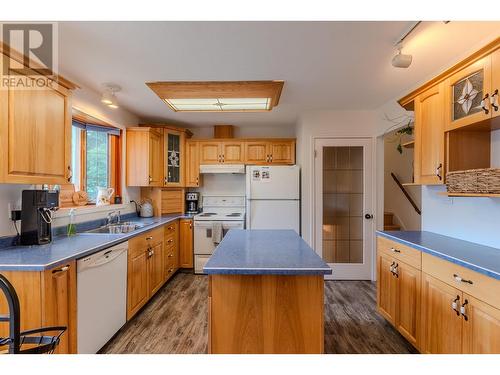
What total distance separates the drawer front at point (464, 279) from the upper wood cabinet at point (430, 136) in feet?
2.24

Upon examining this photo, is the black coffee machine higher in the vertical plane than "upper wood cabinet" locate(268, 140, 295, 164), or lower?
lower

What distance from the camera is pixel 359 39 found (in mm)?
1780

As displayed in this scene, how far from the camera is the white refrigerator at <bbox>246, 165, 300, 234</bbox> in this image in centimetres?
367

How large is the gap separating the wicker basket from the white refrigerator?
2.03m

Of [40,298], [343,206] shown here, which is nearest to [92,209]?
[40,298]

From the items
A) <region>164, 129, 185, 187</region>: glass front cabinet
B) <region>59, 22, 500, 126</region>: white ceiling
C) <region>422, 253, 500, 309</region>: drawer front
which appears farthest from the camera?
<region>164, 129, 185, 187</region>: glass front cabinet

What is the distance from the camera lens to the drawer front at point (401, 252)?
1.84 m

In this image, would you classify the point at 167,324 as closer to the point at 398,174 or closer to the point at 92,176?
the point at 92,176

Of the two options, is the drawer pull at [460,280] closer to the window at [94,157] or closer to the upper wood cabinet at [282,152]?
the upper wood cabinet at [282,152]

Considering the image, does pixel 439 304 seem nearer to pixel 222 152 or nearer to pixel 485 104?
pixel 485 104


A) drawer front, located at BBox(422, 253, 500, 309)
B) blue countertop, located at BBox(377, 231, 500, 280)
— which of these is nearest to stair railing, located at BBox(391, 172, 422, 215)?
blue countertop, located at BBox(377, 231, 500, 280)

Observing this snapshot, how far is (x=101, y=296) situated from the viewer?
193 cm

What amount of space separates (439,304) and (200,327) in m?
1.96

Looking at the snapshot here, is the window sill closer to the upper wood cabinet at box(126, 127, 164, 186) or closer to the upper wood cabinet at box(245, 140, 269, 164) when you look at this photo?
the upper wood cabinet at box(126, 127, 164, 186)
